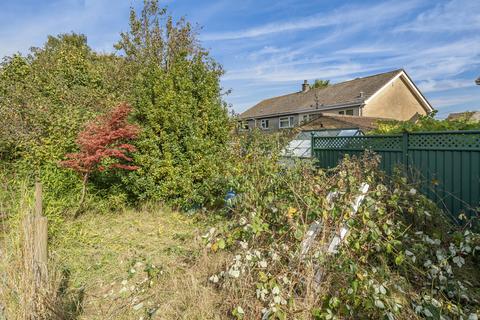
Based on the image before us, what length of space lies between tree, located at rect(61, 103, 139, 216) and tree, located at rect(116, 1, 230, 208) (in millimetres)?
312

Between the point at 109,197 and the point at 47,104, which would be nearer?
the point at 109,197

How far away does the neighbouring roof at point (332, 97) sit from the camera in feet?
79.3

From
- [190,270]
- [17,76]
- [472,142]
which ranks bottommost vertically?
[190,270]

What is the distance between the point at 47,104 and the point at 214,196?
6362mm

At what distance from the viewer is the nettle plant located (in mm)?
2533

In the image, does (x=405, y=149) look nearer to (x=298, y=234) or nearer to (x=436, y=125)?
(x=436, y=125)

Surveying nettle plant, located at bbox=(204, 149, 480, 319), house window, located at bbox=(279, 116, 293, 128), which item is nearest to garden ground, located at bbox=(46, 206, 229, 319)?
nettle plant, located at bbox=(204, 149, 480, 319)

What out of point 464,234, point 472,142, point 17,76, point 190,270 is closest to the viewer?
point 464,234

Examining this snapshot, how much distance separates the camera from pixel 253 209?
3254mm

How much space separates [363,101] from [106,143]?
21.2m

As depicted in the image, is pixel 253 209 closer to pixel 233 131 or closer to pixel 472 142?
pixel 472 142

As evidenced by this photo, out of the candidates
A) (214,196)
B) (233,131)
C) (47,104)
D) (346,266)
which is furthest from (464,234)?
(47,104)

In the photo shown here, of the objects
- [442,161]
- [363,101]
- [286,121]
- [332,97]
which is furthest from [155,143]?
[286,121]

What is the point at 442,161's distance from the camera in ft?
15.9
